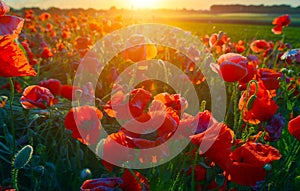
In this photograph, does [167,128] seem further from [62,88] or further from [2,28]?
[62,88]

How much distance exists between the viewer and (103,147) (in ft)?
4.14

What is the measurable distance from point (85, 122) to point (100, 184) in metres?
0.29

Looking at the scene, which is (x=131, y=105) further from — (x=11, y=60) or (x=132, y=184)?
(x=11, y=60)

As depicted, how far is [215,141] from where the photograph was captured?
3.97 ft

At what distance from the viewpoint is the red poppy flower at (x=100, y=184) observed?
1166mm

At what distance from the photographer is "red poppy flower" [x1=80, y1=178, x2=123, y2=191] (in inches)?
45.9

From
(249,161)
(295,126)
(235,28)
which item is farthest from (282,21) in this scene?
(235,28)

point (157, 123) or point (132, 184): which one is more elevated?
point (157, 123)

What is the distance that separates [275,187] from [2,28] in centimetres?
135

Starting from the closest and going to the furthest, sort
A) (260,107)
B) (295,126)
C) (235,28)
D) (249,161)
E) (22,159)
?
1. (22,159)
2. (249,161)
3. (295,126)
4. (260,107)
5. (235,28)

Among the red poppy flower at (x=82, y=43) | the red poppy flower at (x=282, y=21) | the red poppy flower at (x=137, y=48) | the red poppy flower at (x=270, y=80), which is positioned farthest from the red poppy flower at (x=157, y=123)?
the red poppy flower at (x=282, y=21)

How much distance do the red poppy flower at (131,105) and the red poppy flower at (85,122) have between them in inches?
2.9

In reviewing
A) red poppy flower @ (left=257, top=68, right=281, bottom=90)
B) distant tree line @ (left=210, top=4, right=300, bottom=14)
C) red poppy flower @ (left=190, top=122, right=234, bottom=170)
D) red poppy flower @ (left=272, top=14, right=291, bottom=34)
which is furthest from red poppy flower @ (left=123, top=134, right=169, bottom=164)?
distant tree line @ (left=210, top=4, right=300, bottom=14)

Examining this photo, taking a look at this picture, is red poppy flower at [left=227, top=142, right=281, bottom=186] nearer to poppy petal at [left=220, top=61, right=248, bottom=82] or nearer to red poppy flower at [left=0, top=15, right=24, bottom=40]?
poppy petal at [left=220, top=61, right=248, bottom=82]
